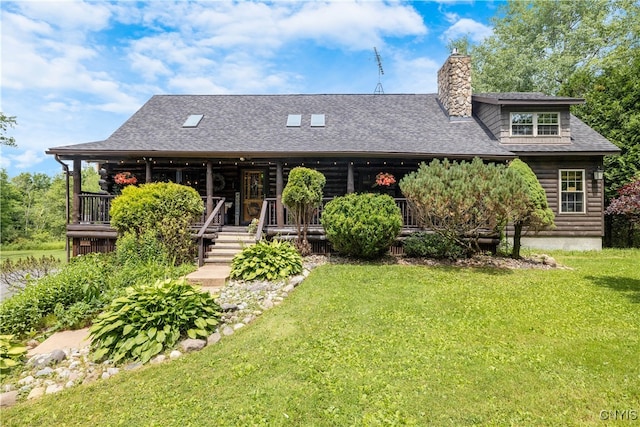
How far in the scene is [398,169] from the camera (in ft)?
38.6

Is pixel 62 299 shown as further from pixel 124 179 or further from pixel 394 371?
pixel 124 179

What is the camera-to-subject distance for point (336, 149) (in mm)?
9773

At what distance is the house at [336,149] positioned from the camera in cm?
977

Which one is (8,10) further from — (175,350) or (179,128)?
(175,350)

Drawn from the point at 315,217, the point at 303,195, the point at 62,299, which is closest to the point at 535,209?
the point at 315,217

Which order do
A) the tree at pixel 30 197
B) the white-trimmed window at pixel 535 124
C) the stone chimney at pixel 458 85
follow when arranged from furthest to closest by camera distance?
1. the tree at pixel 30 197
2. the stone chimney at pixel 458 85
3. the white-trimmed window at pixel 535 124

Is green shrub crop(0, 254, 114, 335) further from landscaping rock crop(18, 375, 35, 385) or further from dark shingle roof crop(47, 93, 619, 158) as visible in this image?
dark shingle roof crop(47, 93, 619, 158)

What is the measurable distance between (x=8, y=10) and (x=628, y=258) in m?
17.3

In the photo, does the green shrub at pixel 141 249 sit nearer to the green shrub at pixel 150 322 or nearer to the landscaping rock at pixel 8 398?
the green shrub at pixel 150 322

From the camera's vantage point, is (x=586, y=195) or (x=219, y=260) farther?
(x=586, y=195)

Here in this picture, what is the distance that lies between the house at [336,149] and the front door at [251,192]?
4cm

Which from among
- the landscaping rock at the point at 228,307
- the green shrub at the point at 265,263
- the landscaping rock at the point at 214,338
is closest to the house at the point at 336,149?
the green shrub at the point at 265,263

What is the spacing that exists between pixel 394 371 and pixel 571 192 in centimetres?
1221

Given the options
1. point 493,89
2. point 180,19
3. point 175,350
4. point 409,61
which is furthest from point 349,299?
point 493,89
